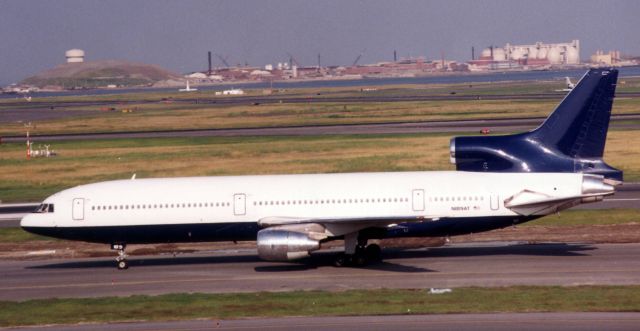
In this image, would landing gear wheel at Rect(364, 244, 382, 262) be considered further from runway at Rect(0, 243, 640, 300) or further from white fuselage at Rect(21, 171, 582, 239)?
white fuselage at Rect(21, 171, 582, 239)

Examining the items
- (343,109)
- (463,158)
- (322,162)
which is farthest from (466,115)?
(463,158)

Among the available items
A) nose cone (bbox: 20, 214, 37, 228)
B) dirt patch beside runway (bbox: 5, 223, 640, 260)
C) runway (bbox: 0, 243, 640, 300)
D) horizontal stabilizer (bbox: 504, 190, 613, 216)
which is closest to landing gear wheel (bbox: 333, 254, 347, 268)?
runway (bbox: 0, 243, 640, 300)

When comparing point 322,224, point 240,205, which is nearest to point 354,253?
point 322,224

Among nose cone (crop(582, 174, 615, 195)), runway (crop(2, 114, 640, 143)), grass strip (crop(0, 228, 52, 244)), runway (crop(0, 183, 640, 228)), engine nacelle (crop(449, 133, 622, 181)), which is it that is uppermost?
runway (crop(2, 114, 640, 143))

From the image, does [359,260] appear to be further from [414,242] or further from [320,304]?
[320,304]

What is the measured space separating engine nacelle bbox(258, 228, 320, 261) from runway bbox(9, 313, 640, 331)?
24.3 feet

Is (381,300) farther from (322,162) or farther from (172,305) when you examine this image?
(322,162)

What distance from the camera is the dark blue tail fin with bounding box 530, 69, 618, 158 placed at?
37.2 metres

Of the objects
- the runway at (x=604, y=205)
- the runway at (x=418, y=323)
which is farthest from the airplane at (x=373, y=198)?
the runway at (x=604, y=205)

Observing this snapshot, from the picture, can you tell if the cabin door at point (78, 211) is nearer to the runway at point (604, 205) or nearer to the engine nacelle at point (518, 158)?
the runway at point (604, 205)

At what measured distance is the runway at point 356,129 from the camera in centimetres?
9075

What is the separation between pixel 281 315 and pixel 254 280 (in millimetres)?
6800

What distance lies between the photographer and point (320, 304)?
29.0m

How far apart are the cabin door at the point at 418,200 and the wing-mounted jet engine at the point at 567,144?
8.71ft
